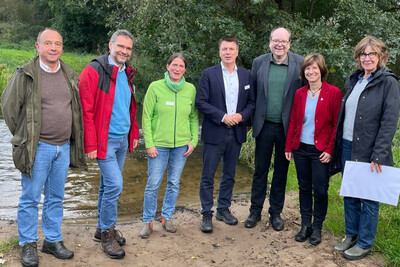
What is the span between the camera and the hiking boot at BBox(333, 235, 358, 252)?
410 cm


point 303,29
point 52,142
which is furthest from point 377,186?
point 303,29

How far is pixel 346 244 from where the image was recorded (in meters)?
4.12

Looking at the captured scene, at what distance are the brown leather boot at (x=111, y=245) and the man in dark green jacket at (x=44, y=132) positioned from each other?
34cm

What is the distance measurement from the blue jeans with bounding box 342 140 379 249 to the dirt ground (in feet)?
0.75

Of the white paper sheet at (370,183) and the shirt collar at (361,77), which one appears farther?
the shirt collar at (361,77)

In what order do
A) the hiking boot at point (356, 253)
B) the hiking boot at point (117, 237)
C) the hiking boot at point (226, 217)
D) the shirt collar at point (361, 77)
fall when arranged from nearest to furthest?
the shirt collar at point (361, 77), the hiking boot at point (356, 253), the hiking boot at point (117, 237), the hiking boot at point (226, 217)

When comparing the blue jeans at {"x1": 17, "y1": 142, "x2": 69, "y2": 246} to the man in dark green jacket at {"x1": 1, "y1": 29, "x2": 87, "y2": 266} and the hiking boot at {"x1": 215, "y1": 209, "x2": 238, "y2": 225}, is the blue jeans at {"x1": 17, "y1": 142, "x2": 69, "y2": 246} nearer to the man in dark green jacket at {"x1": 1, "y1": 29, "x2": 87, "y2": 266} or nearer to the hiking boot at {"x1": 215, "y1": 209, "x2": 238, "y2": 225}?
the man in dark green jacket at {"x1": 1, "y1": 29, "x2": 87, "y2": 266}

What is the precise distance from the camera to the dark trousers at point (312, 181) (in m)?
4.12

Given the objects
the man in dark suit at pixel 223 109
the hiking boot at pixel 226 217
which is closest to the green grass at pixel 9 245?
the man in dark suit at pixel 223 109

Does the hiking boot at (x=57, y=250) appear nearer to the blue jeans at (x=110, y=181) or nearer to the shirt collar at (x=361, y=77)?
the blue jeans at (x=110, y=181)

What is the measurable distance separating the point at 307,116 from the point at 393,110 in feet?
2.78

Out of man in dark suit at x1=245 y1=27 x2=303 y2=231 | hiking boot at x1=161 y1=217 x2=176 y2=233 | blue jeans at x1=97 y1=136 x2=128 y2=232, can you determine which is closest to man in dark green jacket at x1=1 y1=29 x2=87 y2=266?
blue jeans at x1=97 y1=136 x2=128 y2=232

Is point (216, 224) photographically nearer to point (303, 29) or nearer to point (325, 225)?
point (325, 225)

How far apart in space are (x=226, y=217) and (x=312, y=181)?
1.25 meters
